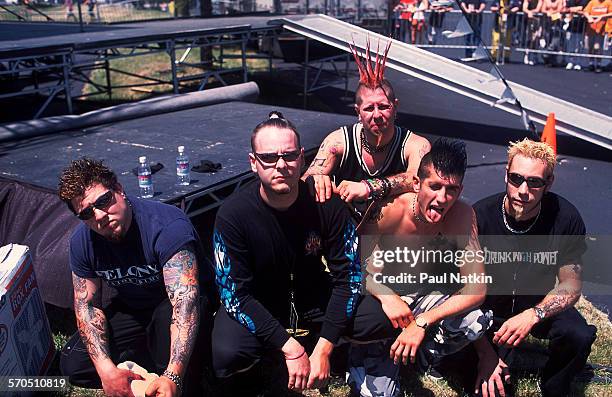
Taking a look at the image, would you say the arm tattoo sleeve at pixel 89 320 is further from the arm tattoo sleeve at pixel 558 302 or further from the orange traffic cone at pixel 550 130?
the orange traffic cone at pixel 550 130

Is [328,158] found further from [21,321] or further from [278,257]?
[21,321]

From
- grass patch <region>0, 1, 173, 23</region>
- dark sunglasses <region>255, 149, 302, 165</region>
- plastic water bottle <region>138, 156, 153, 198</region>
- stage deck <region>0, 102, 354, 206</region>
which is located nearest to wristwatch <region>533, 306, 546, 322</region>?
dark sunglasses <region>255, 149, 302, 165</region>

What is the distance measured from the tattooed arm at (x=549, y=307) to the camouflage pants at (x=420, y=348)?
0.35 ft

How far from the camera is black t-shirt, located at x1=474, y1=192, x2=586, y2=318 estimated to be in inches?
119

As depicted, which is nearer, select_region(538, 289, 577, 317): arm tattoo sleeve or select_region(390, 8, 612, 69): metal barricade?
select_region(538, 289, 577, 317): arm tattoo sleeve

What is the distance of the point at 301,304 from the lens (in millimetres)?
3092

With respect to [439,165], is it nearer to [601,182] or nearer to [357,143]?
[357,143]

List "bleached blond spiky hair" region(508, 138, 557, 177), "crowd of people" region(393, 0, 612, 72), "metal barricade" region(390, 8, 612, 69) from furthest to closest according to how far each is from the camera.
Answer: "metal barricade" region(390, 8, 612, 69) < "crowd of people" region(393, 0, 612, 72) < "bleached blond spiky hair" region(508, 138, 557, 177)

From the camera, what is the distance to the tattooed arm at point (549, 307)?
292cm

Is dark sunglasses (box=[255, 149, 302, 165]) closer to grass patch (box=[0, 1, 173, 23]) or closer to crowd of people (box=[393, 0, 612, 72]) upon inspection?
crowd of people (box=[393, 0, 612, 72])

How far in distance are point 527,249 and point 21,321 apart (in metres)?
2.78

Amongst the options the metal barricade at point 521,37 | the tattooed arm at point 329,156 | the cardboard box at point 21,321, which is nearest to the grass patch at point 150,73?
the metal barricade at point 521,37

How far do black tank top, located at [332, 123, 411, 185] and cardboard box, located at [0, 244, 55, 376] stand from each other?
6.29 feet

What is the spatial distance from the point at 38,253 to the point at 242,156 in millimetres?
1999
